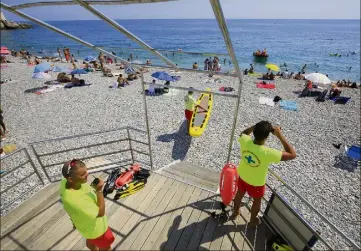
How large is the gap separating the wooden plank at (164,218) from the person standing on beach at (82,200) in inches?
48.7

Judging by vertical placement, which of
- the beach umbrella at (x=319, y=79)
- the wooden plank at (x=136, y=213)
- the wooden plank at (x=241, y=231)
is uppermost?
the wooden plank at (x=241, y=231)

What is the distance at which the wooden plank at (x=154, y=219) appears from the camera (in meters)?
4.00

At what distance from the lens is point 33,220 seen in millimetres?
4441

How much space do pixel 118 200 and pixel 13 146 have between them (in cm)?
819

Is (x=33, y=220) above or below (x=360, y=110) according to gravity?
above

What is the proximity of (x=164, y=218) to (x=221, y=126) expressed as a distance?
8941 millimetres

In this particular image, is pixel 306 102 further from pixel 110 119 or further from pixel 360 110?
pixel 110 119

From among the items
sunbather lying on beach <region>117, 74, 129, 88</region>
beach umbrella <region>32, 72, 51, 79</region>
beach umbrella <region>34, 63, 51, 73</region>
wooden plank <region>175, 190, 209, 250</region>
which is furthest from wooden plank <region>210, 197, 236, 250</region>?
beach umbrella <region>34, 63, 51, 73</region>

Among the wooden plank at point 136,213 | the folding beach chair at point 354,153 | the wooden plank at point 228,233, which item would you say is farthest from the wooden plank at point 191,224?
the folding beach chair at point 354,153

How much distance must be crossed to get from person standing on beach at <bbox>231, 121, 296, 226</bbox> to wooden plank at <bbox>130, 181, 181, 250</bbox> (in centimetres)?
178

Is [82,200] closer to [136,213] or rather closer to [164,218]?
[136,213]

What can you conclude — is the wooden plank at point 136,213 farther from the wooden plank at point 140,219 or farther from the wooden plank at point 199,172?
the wooden plank at point 199,172

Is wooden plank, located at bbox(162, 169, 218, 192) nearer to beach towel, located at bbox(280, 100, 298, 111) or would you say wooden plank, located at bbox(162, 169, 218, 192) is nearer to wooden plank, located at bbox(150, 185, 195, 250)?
wooden plank, located at bbox(150, 185, 195, 250)

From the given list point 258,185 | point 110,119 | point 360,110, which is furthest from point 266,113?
point 258,185
